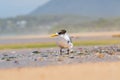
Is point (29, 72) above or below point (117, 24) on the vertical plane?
below

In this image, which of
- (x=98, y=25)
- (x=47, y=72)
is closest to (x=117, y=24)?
(x=98, y=25)

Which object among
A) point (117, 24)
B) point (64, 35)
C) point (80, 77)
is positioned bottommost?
point (80, 77)

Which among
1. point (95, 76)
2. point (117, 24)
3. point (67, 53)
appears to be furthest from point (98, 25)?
point (95, 76)

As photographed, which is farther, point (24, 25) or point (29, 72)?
point (24, 25)

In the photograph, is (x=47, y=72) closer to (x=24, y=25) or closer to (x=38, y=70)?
(x=38, y=70)

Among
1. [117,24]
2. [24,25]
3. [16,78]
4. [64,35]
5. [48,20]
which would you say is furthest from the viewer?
[48,20]

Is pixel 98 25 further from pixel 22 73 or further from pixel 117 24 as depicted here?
pixel 22 73

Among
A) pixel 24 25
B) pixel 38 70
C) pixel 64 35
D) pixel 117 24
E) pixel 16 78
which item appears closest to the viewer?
pixel 16 78

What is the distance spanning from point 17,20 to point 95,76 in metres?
160

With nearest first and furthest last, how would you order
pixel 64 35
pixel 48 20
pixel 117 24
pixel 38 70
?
pixel 38 70 → pixel 64 35 → pixel 117 24 → pixel 48 20

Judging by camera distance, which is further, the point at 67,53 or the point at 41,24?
the point at 41,24

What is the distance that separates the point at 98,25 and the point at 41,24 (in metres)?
50.3

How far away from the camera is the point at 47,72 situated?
11.5 metres

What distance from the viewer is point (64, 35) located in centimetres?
1725
